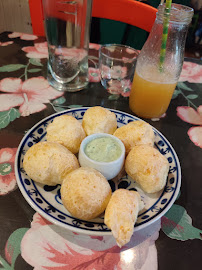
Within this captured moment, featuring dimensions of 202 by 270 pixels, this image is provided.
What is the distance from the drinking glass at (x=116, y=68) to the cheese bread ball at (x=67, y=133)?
1.46 ft

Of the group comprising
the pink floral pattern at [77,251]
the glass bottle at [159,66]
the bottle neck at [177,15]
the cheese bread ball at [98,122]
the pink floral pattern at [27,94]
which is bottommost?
the pink floral pattern at [77,251]

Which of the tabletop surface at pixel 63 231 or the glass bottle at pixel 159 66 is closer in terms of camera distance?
the tabletop surface at pixel 63 231

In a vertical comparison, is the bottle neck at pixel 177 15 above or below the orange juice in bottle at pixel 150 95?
above

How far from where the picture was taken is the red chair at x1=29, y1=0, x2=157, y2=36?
4.43 feet

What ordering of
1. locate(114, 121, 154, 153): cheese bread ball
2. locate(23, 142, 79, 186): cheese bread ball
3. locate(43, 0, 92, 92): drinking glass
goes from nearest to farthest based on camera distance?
locate(23, 142, 79, 186): cheese bread ball → locate(114, 121, 154, 153): cheese bread ball → locate(43, 0, 92, 92): drinking glass

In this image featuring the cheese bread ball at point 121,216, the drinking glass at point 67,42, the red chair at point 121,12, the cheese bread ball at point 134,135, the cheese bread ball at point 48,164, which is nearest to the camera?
the cheese bread ball at point 121,216

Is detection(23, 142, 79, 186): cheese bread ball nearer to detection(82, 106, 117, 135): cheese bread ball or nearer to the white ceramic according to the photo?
the white ceramic

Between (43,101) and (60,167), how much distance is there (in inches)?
19.0

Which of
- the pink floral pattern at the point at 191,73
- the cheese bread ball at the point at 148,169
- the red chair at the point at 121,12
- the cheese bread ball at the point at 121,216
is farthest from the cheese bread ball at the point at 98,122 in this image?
the red chair at the point at 121,12

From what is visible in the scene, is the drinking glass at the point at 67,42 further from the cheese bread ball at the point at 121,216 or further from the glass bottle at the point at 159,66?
the cheese bread ball at the point at 121,216

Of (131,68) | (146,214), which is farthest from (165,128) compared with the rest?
(146,214)

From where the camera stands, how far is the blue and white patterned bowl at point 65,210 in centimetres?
51

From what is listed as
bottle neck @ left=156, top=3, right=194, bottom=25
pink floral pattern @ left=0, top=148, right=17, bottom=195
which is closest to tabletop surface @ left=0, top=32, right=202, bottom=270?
pink floral pattern @ left=0, top=148, right=17, bottom=195

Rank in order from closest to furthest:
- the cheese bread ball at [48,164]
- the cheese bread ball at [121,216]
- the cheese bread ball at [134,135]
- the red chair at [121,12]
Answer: the cheese bread ball at [121,216] → the cheese bread ball at [48,164] → the cheese bread ball at [134,135] → the red chair at [121,12]
